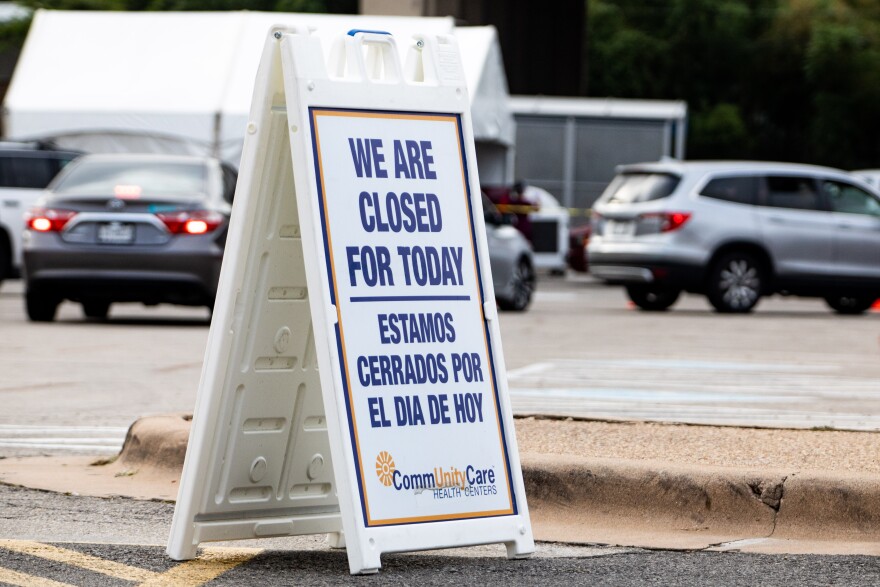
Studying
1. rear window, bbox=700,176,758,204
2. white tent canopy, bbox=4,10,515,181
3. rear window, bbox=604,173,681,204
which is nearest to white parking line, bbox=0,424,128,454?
rear window, bbox=604,173,681,204

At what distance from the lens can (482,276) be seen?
209 inches

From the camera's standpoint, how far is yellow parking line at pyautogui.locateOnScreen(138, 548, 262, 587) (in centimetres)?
477

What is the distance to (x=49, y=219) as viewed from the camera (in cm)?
1446

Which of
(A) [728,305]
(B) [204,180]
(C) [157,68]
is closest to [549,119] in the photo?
(C) [157,68]

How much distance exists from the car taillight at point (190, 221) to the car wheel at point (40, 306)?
1.46 m

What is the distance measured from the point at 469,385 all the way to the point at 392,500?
0.52 metres

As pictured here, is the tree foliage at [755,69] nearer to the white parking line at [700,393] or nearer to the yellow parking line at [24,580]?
the white parking line at [700,393]

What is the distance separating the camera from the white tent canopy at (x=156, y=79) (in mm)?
23438

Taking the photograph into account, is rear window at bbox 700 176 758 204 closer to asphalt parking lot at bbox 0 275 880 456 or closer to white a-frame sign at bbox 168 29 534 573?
asphalt parking lot at bbox 0 275 880 456

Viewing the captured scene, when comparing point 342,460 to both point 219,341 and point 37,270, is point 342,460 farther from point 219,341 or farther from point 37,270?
point 37,270

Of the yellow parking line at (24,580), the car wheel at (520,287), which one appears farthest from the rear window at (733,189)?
the yellow parking line at (24,580)

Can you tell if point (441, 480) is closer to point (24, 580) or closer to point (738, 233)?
point (24, 580)

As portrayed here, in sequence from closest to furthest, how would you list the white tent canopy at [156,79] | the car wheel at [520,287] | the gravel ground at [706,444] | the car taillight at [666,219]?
the gravel ground at [706,444], the car wheel at [520,287], the car taillight at [666,219], the white tent canopy at [156,79]

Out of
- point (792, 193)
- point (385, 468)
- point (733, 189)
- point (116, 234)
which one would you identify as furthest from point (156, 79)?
point (385, 468)
